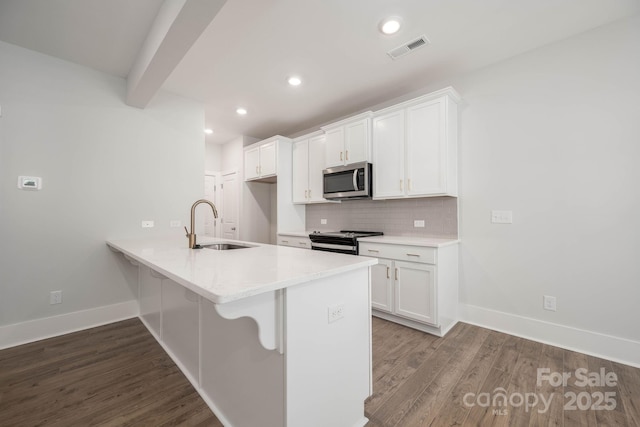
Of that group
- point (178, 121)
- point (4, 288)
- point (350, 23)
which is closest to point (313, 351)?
point (350, 23)

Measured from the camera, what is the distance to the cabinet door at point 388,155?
2955 mm

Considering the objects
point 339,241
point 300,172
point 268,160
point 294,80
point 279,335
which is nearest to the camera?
point 279,335

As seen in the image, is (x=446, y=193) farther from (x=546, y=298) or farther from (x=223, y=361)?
(x=223, y=361)

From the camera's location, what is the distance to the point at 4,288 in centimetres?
232

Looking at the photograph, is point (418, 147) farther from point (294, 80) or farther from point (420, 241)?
point (294, 80)

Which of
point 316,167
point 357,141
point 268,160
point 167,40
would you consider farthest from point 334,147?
point 167,40

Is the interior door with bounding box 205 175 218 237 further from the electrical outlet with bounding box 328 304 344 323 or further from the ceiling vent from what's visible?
the electrical outlet with bounding box 328 304 344 323

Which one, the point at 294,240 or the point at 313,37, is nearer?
the point at 313,37

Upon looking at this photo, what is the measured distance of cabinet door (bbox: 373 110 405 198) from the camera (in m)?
2.96

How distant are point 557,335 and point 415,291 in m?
1.21

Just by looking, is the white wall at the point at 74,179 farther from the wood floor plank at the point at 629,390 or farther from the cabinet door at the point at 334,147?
the wood floor plank at the point at 629,390

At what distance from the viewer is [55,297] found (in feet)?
8.36

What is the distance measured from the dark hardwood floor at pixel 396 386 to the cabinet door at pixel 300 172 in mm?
2496

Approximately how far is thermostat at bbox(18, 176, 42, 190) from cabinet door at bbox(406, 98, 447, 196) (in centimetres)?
366
